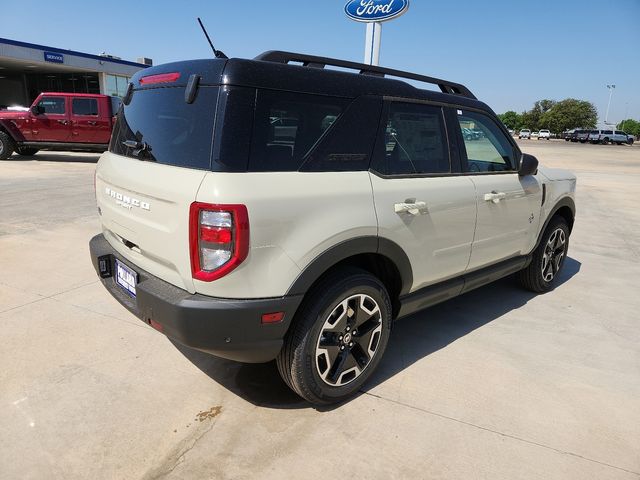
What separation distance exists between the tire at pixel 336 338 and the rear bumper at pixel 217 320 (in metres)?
0.14

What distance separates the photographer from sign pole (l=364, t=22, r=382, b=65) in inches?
661

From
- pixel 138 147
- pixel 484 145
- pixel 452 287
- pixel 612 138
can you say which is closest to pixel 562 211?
pixel 484 145

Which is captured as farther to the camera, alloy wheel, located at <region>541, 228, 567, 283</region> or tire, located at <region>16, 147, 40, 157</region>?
tire, located at <region>16, 147, 40, 157</region>

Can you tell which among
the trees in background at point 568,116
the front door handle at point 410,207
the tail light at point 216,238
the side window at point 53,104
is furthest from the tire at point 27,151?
the trees in background at point 568,116

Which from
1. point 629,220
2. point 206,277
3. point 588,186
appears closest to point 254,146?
point 206,277

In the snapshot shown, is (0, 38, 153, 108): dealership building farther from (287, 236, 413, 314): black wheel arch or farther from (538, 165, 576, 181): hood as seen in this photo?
(287, 236, 413, 314): black wheel arch

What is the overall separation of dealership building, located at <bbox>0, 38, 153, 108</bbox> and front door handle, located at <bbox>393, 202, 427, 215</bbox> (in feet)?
98.2

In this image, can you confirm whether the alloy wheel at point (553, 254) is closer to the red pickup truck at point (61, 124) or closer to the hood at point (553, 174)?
the hood at point (553, 174)

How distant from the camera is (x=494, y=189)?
11.1 ft

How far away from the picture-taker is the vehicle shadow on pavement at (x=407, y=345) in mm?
2744

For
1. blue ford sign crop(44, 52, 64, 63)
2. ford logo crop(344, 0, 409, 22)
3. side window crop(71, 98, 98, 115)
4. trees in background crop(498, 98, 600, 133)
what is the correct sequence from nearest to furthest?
1. side window crop(71, 98, 98, 115)
2. ford logo crop(344, 0, 409, 22)
3. blue ford sign crop(44, 52, 64, 63)
4. trees in background crop(498, 98, 600, 133)

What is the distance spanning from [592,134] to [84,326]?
62860 mm

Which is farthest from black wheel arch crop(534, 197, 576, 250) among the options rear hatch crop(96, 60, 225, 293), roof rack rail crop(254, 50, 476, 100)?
rear hatch crop(96, 60, 225, 293)

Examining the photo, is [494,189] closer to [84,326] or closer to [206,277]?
[206,277]
